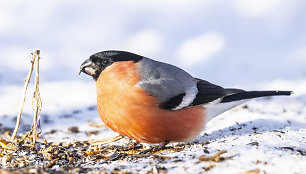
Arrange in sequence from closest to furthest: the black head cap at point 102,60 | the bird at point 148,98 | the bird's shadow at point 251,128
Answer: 1. the bird at point 148,98
2. the black head cap at point 102,60
3. the bird's shadow at point 251,128

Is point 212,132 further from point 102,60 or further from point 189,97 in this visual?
point 102,60

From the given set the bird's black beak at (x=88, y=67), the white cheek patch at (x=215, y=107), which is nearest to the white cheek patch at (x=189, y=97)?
the white cheek patch at (x=215, y=107)

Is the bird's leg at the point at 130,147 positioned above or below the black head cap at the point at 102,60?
below

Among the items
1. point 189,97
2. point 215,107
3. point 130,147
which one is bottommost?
point 130,147

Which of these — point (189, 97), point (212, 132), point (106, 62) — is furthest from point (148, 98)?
point (212, 132)

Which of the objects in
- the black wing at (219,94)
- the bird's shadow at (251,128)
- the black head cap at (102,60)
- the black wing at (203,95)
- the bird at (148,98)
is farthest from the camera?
the bird's shadow at (251,128)

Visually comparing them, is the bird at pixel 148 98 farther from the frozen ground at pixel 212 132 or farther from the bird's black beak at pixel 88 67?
the frozen ground at pixel 212 132

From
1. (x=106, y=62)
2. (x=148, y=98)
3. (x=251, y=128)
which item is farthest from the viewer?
(x=251, y=128)

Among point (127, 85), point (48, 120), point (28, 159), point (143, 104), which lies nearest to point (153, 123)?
point (143, 104)
